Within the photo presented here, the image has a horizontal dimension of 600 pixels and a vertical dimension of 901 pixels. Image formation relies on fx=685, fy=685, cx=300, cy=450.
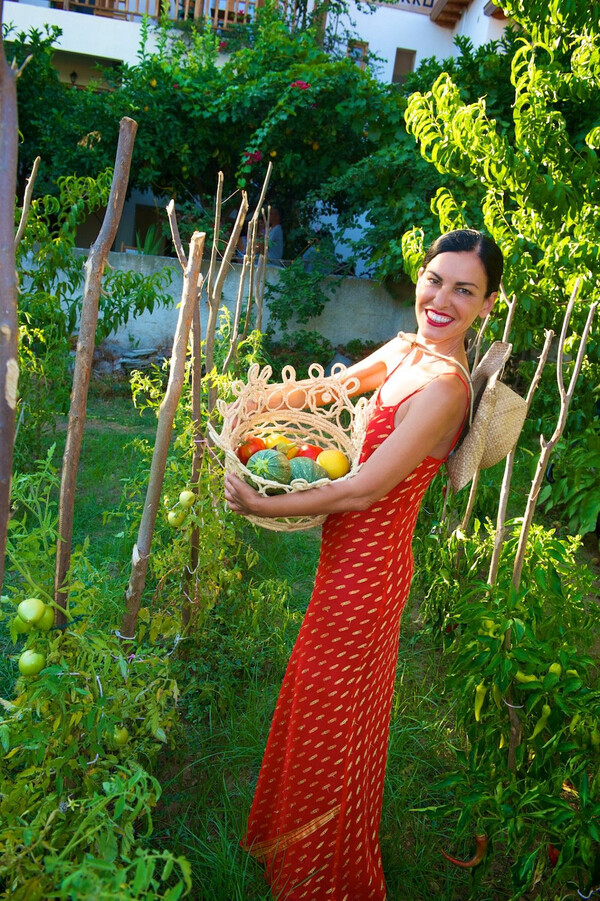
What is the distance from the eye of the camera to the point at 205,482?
7.68 feet

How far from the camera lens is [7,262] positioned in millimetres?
845

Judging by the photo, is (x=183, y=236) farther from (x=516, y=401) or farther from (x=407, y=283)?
(x=516, y=401)

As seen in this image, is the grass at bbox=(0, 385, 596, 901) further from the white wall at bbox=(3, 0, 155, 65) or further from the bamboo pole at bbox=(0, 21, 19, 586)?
the white wall at bbox=(3, 0, 155, 65)

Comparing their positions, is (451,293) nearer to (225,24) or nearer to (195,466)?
(195,466)

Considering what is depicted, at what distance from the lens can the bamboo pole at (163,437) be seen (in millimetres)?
1726

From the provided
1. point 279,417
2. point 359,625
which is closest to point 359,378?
point 279,417

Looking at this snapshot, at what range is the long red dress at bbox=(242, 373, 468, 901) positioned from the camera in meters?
1.65

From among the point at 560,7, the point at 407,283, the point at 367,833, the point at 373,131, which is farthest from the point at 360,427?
the point at 373,131

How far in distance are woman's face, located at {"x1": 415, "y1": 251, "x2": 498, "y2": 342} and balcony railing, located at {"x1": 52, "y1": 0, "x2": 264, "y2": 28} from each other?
9.12 m

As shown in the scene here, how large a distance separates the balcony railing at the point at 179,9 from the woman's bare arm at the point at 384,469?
9.37 m

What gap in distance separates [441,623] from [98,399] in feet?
15.6

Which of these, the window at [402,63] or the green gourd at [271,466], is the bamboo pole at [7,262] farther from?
the window at [402,63]

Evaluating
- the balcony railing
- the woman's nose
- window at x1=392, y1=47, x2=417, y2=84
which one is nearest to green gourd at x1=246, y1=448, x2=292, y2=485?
the woman's nose

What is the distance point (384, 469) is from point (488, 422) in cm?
32
